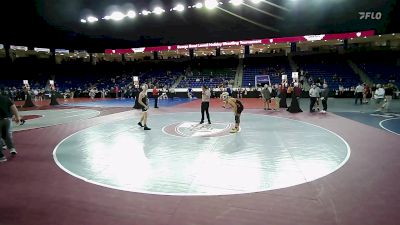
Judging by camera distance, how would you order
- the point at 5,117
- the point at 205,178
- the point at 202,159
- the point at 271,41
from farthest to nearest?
the point at 271,41 → the point at 5,117 → the point at 202,159 → the point at 205,178

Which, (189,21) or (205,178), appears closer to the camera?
(205,178)

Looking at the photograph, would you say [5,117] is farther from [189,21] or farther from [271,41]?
[271,41]

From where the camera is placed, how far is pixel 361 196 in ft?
17.0

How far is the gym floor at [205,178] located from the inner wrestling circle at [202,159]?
30 millimetres

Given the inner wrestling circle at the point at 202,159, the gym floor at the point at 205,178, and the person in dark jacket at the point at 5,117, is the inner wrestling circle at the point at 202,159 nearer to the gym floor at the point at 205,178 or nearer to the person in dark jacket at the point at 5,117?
→ the gym floor at the point at 205,178

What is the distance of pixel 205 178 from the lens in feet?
20.6

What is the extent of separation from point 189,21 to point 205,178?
110 feet

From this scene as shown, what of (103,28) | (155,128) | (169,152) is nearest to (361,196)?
(169,152)

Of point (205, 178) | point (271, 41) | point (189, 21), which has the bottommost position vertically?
point (205, 178)

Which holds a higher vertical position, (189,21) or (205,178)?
(189,21)

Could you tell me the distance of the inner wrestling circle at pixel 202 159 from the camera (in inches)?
237

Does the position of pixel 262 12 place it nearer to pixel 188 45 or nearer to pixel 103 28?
pixel 188 45

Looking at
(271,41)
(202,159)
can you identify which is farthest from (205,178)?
(271,41)

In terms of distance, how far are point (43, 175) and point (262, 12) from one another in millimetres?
32653
